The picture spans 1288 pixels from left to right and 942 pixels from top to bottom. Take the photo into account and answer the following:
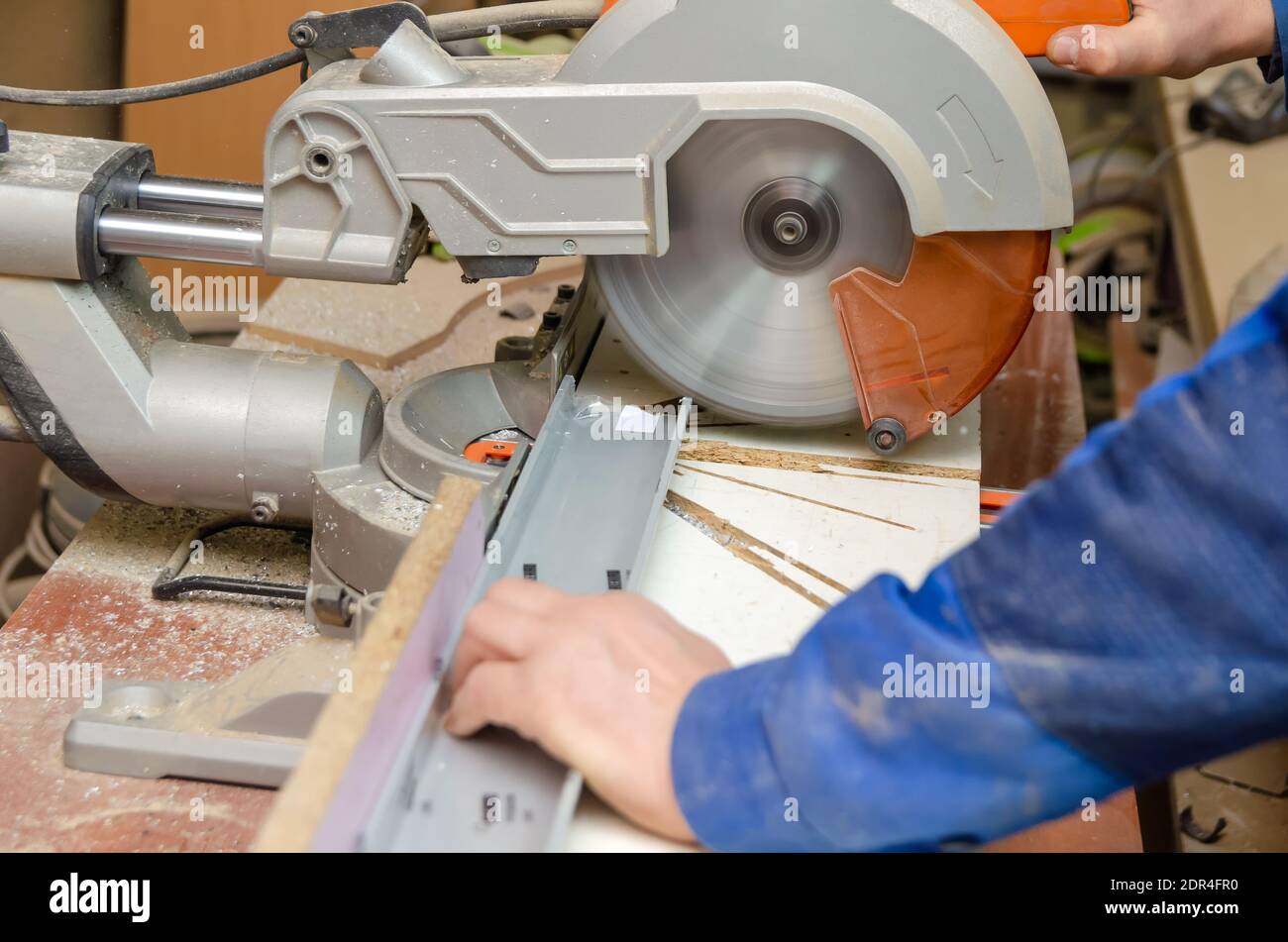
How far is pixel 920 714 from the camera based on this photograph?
2.44ft

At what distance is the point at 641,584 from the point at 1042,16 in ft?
2.28

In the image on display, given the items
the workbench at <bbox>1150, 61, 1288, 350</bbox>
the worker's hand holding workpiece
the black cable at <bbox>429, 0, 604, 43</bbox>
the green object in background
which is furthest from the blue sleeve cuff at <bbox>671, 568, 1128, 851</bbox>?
the green object in background

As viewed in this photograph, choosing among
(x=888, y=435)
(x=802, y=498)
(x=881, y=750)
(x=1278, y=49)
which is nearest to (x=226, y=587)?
(x=802, y=498)

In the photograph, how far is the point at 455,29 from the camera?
1479mm

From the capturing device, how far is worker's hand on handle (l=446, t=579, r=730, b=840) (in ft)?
2.84

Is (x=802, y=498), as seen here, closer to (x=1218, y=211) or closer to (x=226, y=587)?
(x=226, y=587)

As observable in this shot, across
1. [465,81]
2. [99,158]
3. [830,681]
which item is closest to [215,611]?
[99,158]

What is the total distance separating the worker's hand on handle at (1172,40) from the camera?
4.30 feet

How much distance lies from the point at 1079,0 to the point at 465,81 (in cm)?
62

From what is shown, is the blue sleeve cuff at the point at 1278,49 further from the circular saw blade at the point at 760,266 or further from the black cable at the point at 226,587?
the black cable at the point at 226,587

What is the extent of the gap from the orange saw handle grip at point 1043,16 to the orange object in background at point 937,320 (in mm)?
198

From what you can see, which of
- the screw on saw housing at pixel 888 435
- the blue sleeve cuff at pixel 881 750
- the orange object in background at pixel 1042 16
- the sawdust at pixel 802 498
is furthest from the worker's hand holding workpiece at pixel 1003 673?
the orange object in background at pixel 1042 16

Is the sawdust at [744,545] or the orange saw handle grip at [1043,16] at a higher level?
the orange saw handle grip at [1043,16]

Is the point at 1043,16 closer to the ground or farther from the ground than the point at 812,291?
farther from the ground
